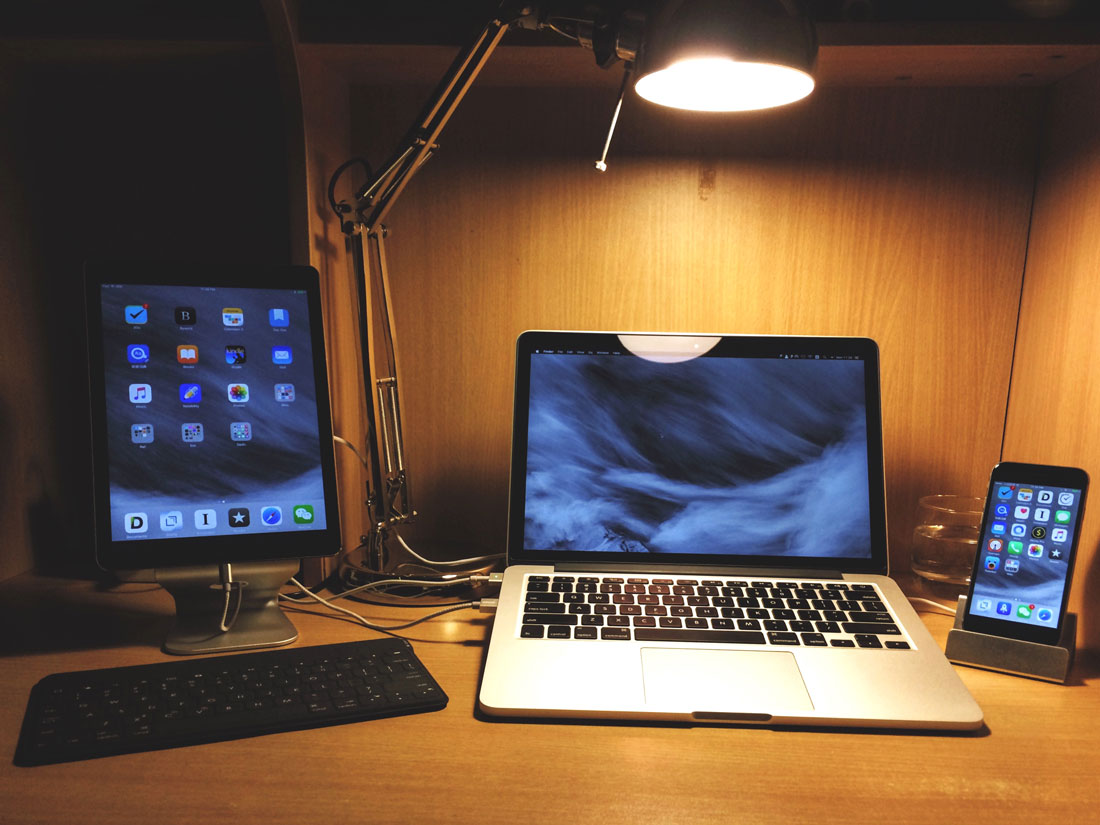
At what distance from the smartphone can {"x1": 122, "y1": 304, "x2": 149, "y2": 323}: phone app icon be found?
0.89 meters

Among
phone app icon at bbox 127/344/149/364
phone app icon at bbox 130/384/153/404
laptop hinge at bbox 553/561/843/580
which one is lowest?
laptop hinge at bbox 553/561/843/580

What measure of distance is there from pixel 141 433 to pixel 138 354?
8 centimetres

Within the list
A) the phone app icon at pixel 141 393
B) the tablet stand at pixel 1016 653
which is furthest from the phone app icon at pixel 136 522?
the tablet stand at pixel 1016 653

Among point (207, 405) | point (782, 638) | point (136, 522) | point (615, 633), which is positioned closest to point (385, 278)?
point (207, 405)

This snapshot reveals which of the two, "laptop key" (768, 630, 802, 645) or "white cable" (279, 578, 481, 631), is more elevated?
"laptop key" (768, 630, 802, 645)

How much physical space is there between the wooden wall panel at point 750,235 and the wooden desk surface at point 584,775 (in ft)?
1.59

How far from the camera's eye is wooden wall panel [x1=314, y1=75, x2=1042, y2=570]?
3.29 feet

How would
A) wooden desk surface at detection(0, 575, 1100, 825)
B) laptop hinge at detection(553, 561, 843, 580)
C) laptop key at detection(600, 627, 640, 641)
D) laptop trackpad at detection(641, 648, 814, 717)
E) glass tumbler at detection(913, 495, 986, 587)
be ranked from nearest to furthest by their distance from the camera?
wooden desk surface at detection(0, 575, 1100, 825), laptop trackpad at detection(641, 648, 814, 717), laptop key at detection(600, 627, 640, 641), laptop hinge at detection(553, 561, 843, 580), glass tumbler at detection(913, 495, 986, 587)

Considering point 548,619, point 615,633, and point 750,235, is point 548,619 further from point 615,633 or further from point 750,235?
point 750,235

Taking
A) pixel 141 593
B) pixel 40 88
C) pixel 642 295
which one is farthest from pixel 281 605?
pixel 40 88

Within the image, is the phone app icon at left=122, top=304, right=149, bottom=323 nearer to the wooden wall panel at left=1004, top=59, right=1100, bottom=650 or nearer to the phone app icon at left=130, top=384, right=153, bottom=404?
the phone app icon at left=130, top=384, right=153, bottom=404

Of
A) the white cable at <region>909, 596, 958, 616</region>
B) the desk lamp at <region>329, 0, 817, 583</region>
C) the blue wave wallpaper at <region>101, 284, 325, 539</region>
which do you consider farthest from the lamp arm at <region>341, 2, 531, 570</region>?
the white cable at <region>909, 596, 958, 616</region>

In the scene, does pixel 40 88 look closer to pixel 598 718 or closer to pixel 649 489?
pixel 649 489

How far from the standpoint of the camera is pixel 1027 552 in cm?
76
